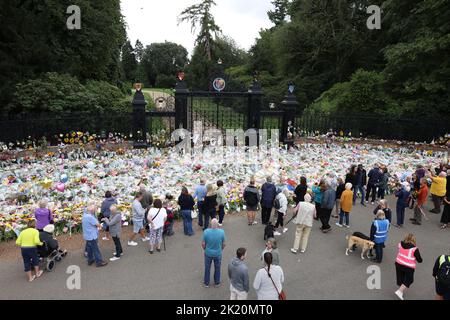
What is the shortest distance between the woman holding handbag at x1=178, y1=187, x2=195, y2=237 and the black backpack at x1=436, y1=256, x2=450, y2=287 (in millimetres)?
5385

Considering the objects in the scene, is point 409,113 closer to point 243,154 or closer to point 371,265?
point 243,154

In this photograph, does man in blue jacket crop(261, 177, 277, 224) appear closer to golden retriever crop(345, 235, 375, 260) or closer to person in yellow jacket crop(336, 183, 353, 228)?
person in yellow jacket crop(336, 183, 353, 228)

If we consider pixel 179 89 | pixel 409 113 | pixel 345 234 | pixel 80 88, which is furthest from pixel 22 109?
pixel 409 113

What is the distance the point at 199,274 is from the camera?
767 cm

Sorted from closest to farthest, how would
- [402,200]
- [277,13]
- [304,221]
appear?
[304,221]
[402,200]
[277,13]

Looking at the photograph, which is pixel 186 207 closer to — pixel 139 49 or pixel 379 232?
pixel 379 232

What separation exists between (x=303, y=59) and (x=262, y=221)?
29596 mm

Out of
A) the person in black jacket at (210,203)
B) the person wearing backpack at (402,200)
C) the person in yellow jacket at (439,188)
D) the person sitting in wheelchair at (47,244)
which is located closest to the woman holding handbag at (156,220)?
the person in black jacket at (210,203)

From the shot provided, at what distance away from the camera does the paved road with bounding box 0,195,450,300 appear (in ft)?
22.9

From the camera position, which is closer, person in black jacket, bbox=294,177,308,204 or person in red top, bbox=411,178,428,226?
person in black jacket, bbox=294,177,308,204

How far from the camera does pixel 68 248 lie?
8.70 m

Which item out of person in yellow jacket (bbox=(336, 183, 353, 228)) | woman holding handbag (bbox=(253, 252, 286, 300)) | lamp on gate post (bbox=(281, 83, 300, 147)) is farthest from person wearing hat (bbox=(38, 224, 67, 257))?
lamp on gate post (bbox=(281, 83, 300, 147))

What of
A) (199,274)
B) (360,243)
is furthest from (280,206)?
(199,274)

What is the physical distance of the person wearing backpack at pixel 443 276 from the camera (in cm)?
614
